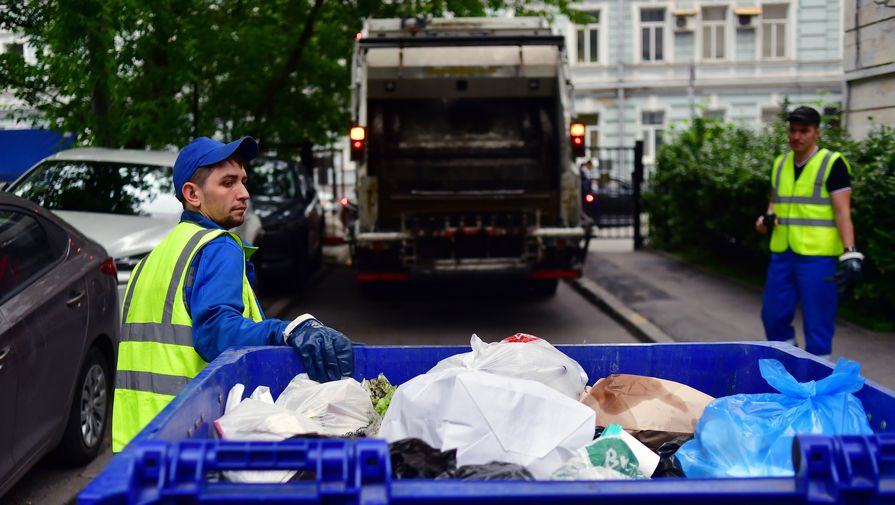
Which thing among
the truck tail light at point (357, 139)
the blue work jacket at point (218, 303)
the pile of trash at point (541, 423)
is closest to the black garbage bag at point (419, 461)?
the pile of trash at point (541, 423)

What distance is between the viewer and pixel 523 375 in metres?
2.70

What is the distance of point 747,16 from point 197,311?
1331 inches

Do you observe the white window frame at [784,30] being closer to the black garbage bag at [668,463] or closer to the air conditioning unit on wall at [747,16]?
the air conditioning unit on wall at [747,16]

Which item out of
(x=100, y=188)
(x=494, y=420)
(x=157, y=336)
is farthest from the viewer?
(x=100, y=188)

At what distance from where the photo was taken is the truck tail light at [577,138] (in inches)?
408

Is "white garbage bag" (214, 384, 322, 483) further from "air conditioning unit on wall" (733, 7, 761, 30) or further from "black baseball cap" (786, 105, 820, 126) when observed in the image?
"air conditioning unit on wall" (733, 7, 761, 30)

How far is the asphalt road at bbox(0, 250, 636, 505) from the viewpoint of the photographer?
979 cm

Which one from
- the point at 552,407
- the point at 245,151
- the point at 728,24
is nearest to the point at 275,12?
the point at 245,151

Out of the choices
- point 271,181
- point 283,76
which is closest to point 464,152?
point 271,181

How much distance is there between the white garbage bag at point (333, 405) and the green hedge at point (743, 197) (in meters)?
6.71

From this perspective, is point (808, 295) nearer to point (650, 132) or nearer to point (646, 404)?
point (646, 404)

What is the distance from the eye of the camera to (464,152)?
38.1ft

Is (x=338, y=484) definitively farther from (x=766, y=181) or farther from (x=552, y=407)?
(x=766, y=181)

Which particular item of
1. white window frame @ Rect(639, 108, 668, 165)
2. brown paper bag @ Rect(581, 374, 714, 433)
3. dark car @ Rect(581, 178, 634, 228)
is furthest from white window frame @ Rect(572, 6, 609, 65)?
brown paper bag @ Rect(581, 374, 714, 433)
